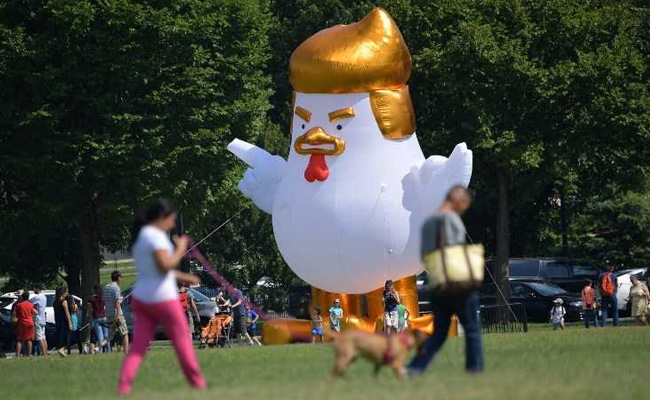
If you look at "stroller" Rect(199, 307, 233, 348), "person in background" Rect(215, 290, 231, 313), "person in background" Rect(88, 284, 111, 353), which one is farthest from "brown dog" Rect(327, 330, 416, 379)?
"person in background" Rect(215, 290, 231, 313)

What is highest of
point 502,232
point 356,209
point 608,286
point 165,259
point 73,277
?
point 502,232

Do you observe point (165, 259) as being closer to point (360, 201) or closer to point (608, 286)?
point (360, 201)

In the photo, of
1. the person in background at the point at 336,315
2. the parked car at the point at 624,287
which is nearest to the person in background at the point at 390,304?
the person in background at the point at 336,315

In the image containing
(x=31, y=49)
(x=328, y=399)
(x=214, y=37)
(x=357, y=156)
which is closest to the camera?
(x=328, y=399)

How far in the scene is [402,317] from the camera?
990 inches

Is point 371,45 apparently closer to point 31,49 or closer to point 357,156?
point 357,156

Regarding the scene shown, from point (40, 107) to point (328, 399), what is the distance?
23.6 metres

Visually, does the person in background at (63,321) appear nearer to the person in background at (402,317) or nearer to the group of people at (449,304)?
the person in background at (402,317)

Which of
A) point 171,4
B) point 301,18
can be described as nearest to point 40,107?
point 171,4

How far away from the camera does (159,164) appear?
115 ft

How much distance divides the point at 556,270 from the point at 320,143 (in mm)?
23877

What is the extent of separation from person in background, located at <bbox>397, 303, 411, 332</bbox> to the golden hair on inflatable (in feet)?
9.29

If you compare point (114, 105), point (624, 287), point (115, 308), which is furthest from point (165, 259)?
point (624, 287)

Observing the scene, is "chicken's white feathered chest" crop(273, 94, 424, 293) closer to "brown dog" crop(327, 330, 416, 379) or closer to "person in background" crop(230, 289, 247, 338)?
"person in background" crop(230, 289, 247, 338)
